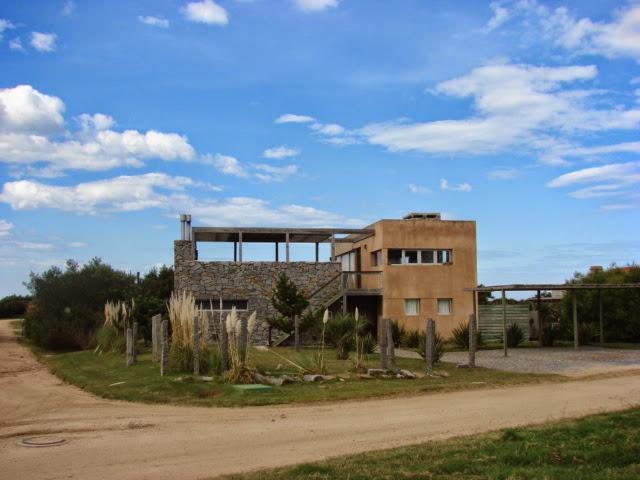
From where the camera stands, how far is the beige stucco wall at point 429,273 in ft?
102

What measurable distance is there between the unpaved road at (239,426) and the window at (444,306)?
1620cm

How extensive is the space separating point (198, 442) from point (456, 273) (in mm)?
23884

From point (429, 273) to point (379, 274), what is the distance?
232cm

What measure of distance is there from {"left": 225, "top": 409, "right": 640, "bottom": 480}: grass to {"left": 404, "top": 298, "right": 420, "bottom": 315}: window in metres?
22.6

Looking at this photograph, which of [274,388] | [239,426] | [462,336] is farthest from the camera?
[462,336]

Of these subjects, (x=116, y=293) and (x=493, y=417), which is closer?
(x=493, y=417)

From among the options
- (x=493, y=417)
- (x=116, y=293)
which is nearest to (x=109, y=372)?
(x=493, y=417)

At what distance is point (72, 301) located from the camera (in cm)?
3450

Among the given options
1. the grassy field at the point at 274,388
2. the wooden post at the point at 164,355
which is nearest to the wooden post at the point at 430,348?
the grassy field at the point at 274,388

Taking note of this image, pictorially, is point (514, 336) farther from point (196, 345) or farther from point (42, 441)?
point (42, 441)

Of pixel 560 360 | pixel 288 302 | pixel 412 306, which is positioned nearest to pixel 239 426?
pixel 560 360

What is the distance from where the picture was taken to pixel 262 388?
14.6 m

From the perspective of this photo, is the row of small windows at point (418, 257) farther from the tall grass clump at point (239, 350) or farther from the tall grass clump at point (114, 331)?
the tall grass clump at point (239, 350)

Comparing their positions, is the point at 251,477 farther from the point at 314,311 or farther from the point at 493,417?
the point at 314,311
